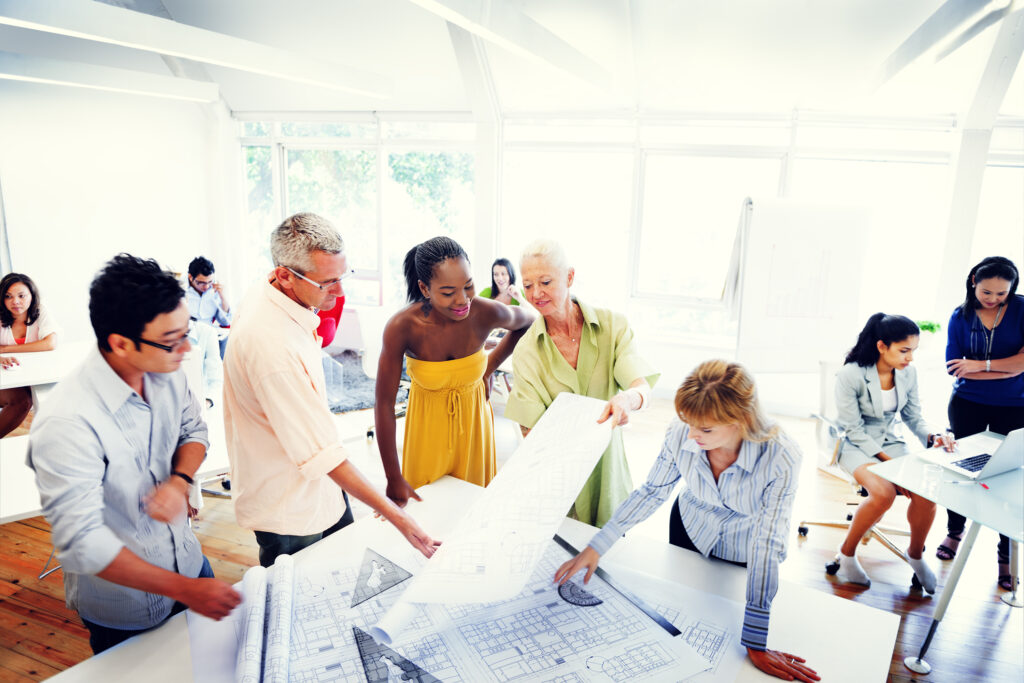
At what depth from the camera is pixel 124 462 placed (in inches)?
46.8

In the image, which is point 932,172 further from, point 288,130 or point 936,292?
point 288,130

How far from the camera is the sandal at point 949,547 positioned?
3.15 m

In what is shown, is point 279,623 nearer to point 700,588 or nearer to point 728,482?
point 700,588

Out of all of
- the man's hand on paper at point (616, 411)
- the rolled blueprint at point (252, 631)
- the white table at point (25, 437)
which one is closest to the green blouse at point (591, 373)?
the man's hand on paper at point (616, 411)

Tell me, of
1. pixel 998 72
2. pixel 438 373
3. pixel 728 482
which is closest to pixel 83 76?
pixel 438 373

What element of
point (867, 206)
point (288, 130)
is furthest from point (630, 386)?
point (288, 130)

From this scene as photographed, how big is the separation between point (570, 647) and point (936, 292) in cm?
505

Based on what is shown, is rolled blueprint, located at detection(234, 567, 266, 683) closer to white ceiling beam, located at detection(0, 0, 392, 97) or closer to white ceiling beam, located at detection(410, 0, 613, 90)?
white ceiling beam, located at detection(410, 0, 613, 90)

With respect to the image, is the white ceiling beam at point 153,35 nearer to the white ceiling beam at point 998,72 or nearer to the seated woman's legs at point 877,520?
the seated woman's legs at point 877,520

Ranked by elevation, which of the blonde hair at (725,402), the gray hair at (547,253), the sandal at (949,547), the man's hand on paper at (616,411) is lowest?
the sandal at (949,547)

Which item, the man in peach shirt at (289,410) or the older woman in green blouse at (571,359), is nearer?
the man in peach shirt at (289,410)

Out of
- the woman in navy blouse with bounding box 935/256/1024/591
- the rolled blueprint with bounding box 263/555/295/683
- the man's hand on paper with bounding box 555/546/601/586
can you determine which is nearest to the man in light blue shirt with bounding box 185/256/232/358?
A: the rolled blueprint with bounding box 263/555/295/683

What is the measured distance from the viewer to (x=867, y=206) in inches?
164

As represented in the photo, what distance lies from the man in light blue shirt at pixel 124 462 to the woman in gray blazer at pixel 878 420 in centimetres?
299
